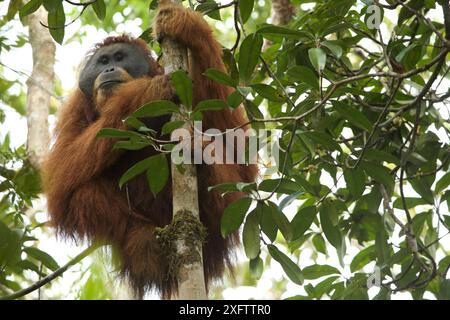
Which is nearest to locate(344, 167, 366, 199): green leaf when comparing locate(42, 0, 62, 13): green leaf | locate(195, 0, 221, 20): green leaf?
locate(195, 0, 221, 20): green leaf

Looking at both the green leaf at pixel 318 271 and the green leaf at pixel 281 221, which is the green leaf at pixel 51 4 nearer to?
the green leaf at pixel 281 221

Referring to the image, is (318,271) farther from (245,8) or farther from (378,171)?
(245,8)

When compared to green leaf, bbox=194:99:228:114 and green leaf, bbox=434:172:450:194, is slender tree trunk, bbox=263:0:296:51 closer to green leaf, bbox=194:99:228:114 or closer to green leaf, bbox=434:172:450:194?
green leaf, bbox=434:172:450:194

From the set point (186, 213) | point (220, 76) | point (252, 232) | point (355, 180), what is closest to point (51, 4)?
point (220, 76)

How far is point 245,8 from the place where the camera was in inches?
159

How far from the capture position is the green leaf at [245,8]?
4.02m

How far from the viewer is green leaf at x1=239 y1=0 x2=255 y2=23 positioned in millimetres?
4016

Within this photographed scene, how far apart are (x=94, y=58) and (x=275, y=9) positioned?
7.77 ft

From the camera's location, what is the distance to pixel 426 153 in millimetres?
4395

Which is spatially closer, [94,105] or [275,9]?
[94,105]

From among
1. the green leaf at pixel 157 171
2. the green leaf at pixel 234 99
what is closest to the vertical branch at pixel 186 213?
the green leaf at pixel 157 171

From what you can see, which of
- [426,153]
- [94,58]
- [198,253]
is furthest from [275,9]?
[198,253]

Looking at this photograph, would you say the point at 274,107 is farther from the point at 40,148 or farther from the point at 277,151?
the point at 40,148
